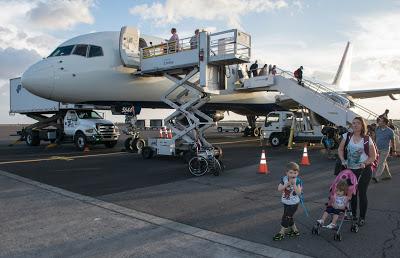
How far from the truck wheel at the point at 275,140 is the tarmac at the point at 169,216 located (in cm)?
953

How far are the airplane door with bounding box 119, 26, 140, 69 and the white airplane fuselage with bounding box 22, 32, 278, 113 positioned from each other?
526 millimetres

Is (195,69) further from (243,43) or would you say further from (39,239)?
(39,239)

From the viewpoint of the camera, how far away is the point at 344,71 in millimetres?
36438

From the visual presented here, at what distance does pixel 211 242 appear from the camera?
209 inches

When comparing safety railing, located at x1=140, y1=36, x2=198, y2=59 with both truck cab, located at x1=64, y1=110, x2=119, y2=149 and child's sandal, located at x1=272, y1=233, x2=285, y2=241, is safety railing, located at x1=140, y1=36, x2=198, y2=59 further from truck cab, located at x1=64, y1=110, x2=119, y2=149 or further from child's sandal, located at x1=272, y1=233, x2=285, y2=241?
child's sandal, located at x1=272, y1=233, x2=285, y2=241

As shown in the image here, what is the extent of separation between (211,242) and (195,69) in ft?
31.1

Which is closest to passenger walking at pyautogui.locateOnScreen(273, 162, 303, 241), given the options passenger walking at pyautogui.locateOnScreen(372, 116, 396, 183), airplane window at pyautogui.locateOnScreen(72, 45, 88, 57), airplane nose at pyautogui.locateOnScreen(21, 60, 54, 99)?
passenger walking at pyautogui.locateOnScreen(372, 116, 396, 183)

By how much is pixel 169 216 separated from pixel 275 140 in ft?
50.6

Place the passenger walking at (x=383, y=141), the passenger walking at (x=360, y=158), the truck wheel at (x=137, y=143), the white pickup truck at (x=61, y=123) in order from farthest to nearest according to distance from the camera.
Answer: the white pickup truck at (x=61, y=123)
the truck wheel at (x=137, y=143)
the passenger walking at (x=383, y=141)
the passenger walking at (x=360, y=158)

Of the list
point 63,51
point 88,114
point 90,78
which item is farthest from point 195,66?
point 88,114

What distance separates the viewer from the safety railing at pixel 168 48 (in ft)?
47.1

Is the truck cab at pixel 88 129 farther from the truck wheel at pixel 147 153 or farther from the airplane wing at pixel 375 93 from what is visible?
the airplane wing at pixel 375 93

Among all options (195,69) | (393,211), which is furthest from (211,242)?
(195,69)

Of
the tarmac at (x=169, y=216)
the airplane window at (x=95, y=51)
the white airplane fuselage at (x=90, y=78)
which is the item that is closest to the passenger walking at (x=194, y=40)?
the white airplane fuselage at (x=90, y=78)
